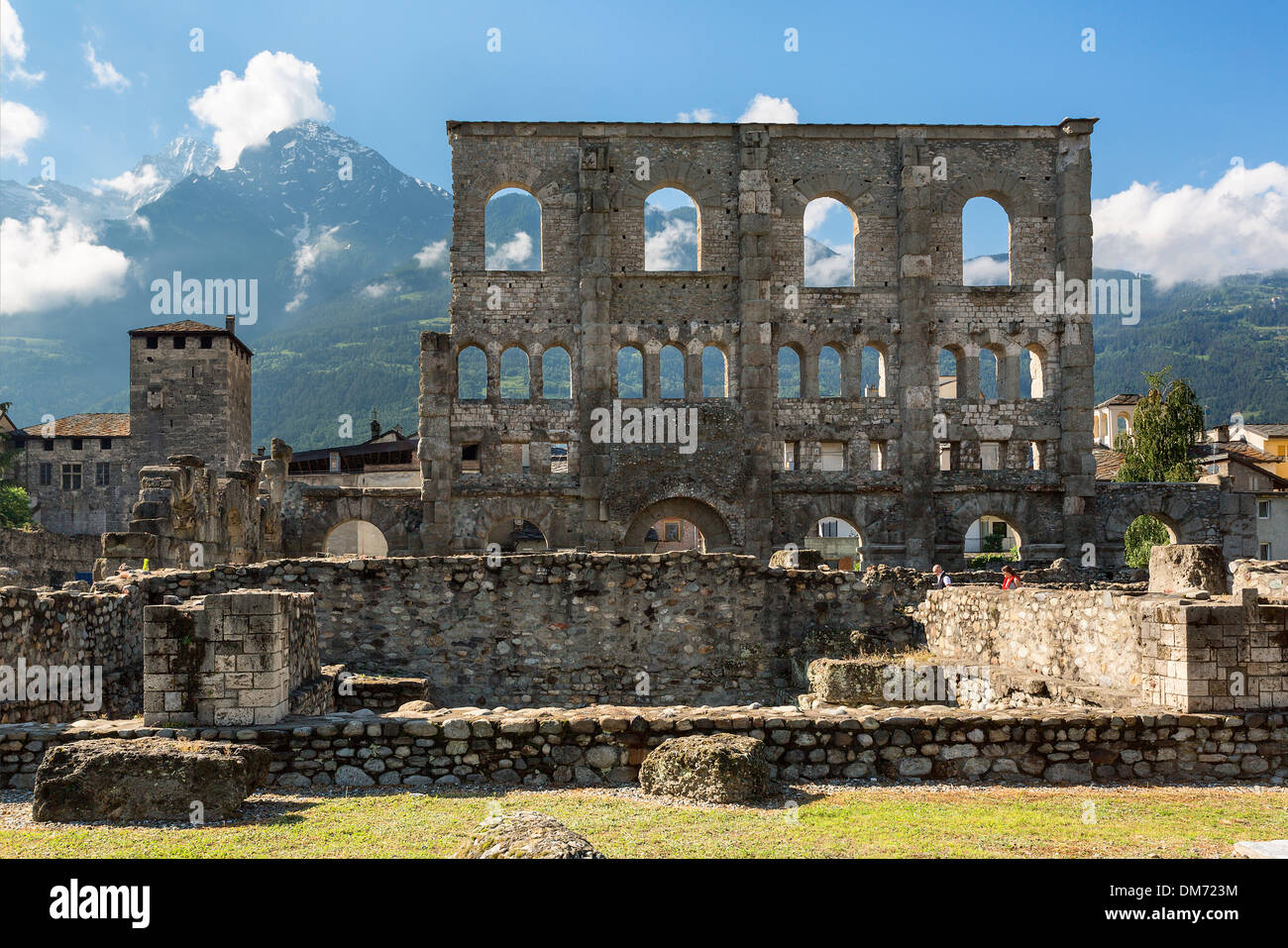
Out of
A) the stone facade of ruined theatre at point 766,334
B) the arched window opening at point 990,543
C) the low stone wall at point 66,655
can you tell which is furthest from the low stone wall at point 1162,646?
the arched window opening at point 990,543

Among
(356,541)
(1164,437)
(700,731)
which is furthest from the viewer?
(356,541)

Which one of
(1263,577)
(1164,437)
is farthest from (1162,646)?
(1164,437)

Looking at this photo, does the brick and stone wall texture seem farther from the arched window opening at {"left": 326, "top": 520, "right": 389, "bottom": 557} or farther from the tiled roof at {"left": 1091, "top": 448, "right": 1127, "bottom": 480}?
the tiled roof at {"left": 1091, "top": 448, "right": 1127, "bottom": 480}

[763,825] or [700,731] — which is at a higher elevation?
[700,731]

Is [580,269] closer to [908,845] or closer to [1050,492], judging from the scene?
[1050,492]

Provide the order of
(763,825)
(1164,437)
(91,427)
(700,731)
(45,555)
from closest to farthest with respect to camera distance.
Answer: (763,825)
(700,731)
(45,555)
(1164,437)
(91,427)

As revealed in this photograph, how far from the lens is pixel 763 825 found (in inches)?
A: 303

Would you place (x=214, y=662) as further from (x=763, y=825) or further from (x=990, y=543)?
(x=990, y=543)

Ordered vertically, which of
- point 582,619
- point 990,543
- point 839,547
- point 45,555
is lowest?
point 839,547

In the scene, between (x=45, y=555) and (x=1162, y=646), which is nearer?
(x=1162, y=646)

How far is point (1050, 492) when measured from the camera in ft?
110

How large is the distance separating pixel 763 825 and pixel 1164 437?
5044 centimetres

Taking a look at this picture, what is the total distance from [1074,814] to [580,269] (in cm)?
2628
